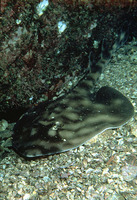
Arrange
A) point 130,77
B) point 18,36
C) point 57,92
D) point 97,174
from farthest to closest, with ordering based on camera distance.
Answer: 1. point 130,77
2. point 57,92
3. point 18,36
4. point 97,174

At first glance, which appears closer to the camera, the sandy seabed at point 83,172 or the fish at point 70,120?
the sandy seabed at point 83,172

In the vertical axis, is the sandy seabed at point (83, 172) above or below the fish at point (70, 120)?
below

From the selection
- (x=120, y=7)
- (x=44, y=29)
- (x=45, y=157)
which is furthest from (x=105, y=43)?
(x=45, y=157)

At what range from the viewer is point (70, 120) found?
105 inches

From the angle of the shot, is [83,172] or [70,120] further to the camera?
[70,120]

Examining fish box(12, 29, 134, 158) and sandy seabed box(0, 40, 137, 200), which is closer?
sandy seabed box(0, 40, 137, 200)

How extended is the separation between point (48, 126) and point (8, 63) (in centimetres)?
110

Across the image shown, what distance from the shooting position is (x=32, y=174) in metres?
2.08

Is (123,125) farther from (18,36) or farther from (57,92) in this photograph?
(18,36)

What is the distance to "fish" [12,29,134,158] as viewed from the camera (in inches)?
88.9

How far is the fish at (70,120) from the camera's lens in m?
2.26

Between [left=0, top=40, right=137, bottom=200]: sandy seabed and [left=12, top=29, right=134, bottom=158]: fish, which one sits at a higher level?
[left=12, top=29, right=134, bottom=158]: fish

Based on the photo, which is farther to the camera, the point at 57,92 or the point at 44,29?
the point at 57,92

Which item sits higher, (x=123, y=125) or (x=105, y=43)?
(x=105, y=43)
